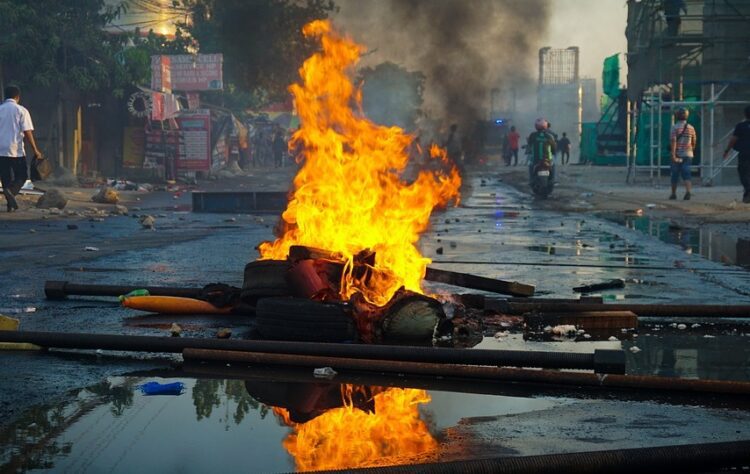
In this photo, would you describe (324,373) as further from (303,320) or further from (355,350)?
(303,320)

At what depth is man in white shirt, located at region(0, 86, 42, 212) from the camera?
17531mm

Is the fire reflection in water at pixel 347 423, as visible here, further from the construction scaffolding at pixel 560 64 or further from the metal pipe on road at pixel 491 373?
the construction scaffolding at pixel 560 64

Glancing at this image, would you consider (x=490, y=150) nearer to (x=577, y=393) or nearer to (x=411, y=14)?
(x=411, y=14)

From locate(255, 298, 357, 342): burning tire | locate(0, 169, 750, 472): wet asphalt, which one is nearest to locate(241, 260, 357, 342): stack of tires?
locate(255, 298, 357, 342): burning tire

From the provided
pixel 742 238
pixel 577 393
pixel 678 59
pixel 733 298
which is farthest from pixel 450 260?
pixel 678 59

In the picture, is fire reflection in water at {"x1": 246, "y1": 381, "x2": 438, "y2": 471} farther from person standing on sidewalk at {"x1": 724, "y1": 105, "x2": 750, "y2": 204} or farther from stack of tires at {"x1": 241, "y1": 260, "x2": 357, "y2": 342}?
person standing on sidewalk at {"x1": 724, "y1": 105, "x2": 750, "y2": 204}

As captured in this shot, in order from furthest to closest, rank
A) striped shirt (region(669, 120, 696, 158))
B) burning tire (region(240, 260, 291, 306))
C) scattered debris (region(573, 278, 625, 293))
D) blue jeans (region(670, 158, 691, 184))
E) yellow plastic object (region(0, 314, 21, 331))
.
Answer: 1. blue jeans (region(670, 158, 691, 184))
2. striped shirt (region(669, 120, 696, 158))
3. scattered debris (region(573, 278, 625, 293))
4. burning tire (region(240, 260, 291, 306))
5. yellow plastic object (region(0, 314, 21, 331))

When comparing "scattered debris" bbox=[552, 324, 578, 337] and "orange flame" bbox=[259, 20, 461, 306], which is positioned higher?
"orange flame" bbox=[259, 20, 461, 306]

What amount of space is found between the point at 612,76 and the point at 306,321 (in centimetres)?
4074

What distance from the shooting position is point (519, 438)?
14.5 ft

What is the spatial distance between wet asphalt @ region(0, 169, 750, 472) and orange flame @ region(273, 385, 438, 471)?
10 centimetres

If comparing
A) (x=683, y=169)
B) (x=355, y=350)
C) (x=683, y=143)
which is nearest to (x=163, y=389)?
(x=355, y=350)

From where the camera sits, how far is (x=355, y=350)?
18.6ft

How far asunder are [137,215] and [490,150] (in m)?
53.5
